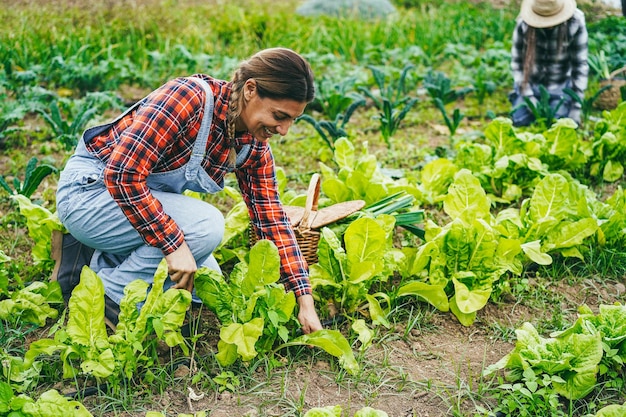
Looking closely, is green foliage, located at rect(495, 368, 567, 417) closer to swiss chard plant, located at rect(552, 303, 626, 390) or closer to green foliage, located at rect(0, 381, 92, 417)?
swiss chard plant, located at rect(552, 303, 626, 390)

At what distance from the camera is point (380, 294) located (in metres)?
2.99

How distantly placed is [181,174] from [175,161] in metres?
0.07

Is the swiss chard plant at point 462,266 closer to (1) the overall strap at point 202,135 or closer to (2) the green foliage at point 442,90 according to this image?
(1) the overall strap at point 202,135

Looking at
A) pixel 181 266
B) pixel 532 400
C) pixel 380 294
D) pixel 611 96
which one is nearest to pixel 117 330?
pixel 181 266

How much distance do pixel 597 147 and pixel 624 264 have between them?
113cm

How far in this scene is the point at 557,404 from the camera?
2.36m

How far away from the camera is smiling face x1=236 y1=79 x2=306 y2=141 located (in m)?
2.45

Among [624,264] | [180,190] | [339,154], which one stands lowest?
[624,264]

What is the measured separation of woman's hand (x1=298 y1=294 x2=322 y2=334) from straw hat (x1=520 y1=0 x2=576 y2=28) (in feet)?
11.5

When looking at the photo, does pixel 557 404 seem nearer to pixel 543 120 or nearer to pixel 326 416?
pixel 326 416

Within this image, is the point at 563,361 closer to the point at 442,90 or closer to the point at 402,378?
the point at 402,378

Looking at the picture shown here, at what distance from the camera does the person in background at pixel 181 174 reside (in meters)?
2.43

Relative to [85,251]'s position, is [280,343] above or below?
below

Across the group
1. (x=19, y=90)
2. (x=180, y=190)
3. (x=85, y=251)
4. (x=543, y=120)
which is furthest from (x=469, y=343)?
(x=19, y=90)
